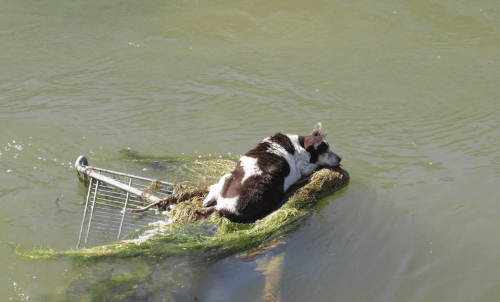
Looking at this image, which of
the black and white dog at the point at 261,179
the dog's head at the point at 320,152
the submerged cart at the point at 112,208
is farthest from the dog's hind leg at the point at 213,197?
the dog's head at the point at 320,152

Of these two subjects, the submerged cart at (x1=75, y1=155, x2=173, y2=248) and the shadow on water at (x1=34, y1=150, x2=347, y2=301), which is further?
the submerged cart at (x1=75, y1=155, x2=173, y2=248)

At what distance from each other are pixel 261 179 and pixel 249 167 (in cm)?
20

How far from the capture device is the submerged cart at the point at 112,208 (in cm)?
538

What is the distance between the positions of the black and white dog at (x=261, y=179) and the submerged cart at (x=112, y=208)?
71 centimetres

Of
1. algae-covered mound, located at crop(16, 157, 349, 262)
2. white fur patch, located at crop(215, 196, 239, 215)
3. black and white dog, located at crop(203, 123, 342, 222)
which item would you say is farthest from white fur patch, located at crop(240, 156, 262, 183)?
algae-covered mound, located at crop(16, 157, 349, 262)

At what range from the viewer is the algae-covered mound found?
4.65 m

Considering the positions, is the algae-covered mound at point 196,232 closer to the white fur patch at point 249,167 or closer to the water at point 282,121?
the water at point 282,121

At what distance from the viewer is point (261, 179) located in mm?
5340

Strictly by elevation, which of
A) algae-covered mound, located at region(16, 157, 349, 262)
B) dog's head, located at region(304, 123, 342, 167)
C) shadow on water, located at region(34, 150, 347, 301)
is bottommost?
shadow on water, located at region(34, 150, 347, 301)

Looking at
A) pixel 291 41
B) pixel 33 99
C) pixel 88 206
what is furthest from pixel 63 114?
pixel 291 41

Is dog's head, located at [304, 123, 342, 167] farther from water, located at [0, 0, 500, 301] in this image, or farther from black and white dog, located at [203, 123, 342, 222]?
water, located at [0, 0, 500, 301]

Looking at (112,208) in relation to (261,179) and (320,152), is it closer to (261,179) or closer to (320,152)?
(261,179)

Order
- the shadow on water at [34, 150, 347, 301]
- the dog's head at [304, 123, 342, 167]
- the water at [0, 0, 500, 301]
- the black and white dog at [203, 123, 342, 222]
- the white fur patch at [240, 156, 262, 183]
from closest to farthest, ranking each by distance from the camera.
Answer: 1. the shadow on water at [34, 150, 347, 301]
2. the water at [0, 0, 500, 301]
3. the black and white dog at [203, 123, 342, 222]
4. the white fur patch at [240, 156, 262, 183]
5. the dog's head at [304, 123, 342, 167]

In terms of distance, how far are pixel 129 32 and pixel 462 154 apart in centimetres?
796
